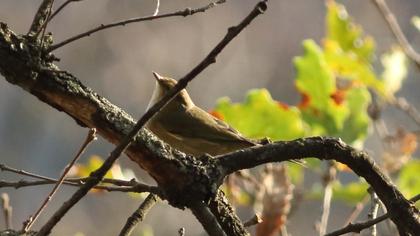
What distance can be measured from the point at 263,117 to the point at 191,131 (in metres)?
1.37

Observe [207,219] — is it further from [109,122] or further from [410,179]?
[410,179]

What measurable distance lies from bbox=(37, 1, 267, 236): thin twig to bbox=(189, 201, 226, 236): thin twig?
Answer: 8.7 inches

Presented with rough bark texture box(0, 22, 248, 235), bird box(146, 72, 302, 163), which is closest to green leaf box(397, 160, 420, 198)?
bird box(146, 72, 302, 163)

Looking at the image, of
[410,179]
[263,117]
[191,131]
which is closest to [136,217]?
[263,117]

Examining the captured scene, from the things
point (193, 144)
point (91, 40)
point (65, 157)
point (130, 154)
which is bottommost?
point (130, 154)

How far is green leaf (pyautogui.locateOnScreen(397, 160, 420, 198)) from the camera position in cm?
268

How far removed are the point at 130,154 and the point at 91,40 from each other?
27.4ft

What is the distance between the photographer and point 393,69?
9.72 ft

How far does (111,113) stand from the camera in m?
1.56

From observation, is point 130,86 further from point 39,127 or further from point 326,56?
point 326,56

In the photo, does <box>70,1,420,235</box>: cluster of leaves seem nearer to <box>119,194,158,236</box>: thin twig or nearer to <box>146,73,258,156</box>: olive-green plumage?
<box>119,194,158,236</box>: thin twig

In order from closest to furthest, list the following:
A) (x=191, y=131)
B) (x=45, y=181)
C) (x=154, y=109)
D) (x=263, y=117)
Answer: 1. (x=154, y=109)
2. (x=45, y=181)
3. (x=263, y=117)
4. (x=191, y=131)

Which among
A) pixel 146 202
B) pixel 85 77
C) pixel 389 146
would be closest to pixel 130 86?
pixel 85 77

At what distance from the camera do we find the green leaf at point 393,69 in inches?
115
